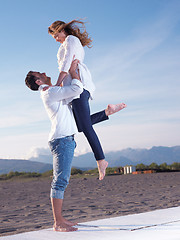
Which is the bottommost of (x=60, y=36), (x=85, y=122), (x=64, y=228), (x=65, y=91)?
(x=64, y=228)

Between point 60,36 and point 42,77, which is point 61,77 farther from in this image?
point 60,36

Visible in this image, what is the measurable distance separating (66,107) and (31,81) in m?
0.39

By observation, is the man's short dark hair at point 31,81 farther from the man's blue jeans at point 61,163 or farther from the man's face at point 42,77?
the man's blue jeans at point 61,163

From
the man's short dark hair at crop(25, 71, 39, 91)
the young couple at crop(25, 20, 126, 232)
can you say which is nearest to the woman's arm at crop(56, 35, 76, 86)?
the young couple at crop(25, 20, 126, 232)

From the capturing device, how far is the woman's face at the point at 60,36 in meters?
3.08

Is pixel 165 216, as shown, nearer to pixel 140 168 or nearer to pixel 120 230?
pixel 120 230

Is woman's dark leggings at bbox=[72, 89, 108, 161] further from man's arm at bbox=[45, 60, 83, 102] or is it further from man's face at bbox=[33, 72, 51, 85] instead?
man's face at bbox=[33, 72, 51, 85]

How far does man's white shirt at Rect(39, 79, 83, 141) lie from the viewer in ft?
9.04

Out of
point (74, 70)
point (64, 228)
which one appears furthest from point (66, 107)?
point (64, 228)

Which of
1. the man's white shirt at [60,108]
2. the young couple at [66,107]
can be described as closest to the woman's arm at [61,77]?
the young couple at [66,107]

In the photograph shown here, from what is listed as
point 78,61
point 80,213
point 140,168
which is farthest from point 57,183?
point 140,168

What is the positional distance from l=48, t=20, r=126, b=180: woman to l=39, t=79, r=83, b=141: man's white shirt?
0.08 m

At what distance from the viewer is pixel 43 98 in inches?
112

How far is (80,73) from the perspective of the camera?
297 cm
